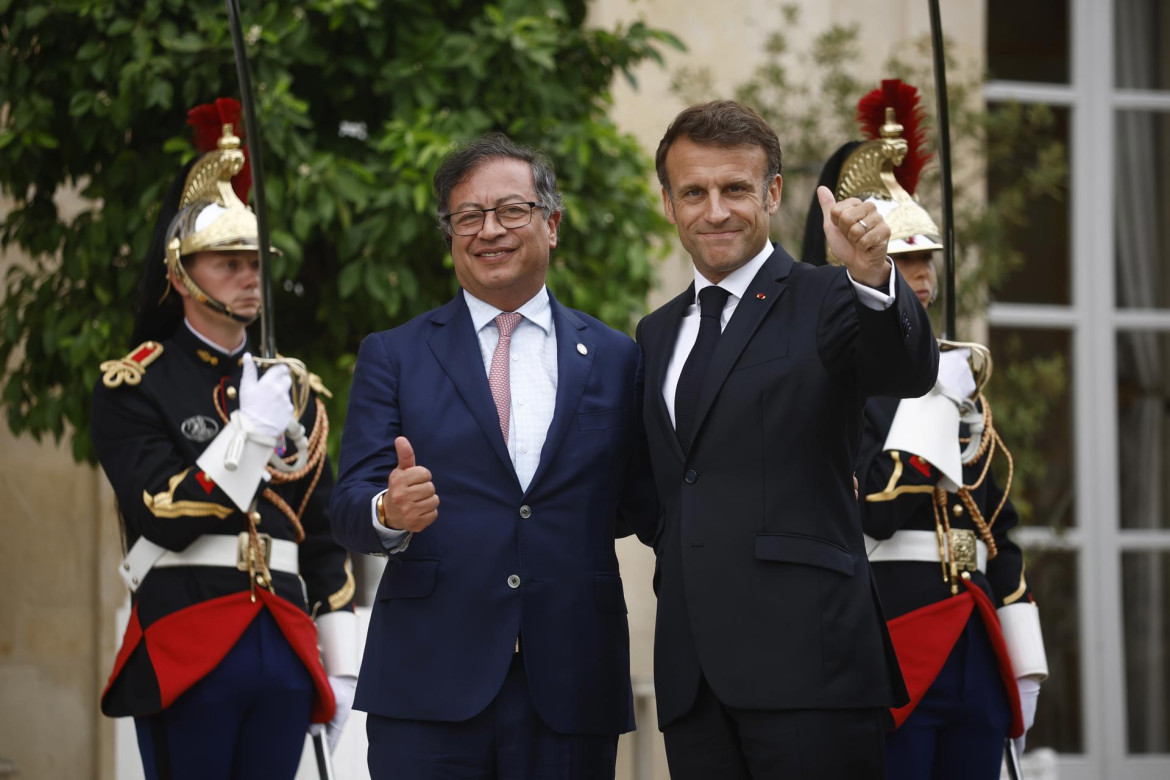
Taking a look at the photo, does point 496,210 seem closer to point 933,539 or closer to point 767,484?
point 767,484

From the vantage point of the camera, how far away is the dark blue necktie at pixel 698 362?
112 inches

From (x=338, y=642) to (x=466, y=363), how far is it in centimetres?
117

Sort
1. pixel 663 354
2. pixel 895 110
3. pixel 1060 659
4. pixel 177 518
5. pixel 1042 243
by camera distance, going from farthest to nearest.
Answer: pixel 1042 243
pixel 1060 659
pixel 895 110
pixel 177 518
pixel 663 354

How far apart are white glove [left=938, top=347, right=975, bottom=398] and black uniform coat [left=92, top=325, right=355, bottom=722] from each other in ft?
5.24

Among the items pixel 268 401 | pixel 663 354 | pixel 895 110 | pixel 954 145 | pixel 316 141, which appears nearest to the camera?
pixel 663 354

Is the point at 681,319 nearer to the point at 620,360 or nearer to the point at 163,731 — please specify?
the point at 620,360

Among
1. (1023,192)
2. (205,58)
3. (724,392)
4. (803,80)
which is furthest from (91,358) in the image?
(1023,192)

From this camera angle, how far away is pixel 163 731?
3.58m

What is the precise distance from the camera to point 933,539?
3877 millimetres

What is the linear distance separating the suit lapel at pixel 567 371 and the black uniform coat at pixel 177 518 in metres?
0.97

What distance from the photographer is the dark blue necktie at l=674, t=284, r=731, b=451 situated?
2834 mm

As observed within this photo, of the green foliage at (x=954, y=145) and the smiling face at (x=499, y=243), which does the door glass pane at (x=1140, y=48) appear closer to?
the green foliage at (x=954, y=145)

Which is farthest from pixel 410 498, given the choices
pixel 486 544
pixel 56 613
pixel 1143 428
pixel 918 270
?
pixel 1143 428

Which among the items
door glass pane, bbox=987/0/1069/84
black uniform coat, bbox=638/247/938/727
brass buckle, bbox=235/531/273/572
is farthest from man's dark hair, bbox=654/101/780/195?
door glass pane, bbox=987/0/1069/84
